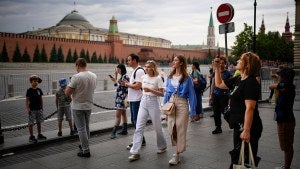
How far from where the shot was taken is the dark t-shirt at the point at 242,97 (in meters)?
3.67

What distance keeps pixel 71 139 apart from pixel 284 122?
469cm

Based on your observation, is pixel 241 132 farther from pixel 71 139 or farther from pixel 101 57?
pixel 101 57

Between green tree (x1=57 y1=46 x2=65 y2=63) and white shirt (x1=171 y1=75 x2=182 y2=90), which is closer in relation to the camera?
white shirt (x1=171 y1=75 x2=182 y2=90)

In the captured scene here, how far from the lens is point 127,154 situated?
5.97 metres

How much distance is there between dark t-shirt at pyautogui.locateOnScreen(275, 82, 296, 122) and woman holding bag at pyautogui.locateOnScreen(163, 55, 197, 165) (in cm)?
136

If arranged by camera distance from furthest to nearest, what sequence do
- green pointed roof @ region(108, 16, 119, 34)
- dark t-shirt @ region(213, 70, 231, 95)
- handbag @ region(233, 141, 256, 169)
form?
green pointed roof @ region(108, 16, 119, 34), dark t-shirt @ region(213, 70, 231, 95), handbag @ region(233, 141, 256, 169)

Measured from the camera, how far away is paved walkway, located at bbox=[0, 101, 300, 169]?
533 centimetres

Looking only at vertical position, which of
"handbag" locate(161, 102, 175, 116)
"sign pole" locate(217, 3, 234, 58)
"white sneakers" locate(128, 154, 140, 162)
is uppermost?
"sign pole" locate(217, 3, 234, 58)

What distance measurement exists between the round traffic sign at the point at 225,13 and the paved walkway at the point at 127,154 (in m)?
3.35

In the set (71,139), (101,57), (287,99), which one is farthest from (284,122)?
(101,57)

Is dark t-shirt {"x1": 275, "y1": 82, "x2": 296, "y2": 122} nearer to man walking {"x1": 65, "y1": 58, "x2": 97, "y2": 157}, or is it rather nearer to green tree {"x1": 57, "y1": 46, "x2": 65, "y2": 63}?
man walking {"x1": 65, "y1": 58, "x2": 97, "y2": 157}

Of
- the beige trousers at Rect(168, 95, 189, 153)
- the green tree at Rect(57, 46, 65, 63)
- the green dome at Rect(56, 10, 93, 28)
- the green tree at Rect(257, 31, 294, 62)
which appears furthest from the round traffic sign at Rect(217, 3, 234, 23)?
the green dome at Rect(56, 10, 93, 28)

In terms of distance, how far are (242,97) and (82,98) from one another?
307 cm

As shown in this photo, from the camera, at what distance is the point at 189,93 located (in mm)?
5273
